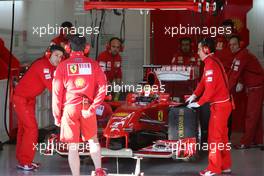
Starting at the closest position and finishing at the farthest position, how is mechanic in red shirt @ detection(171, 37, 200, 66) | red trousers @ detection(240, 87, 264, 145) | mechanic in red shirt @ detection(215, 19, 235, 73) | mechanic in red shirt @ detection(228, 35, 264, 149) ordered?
mechanic in red shirt @ detection(228, 35, 264, 149) < red trousers @ detection(240, 87, 264, 145) < mechanic in red shirt @ detection(215, 19, 235, 73) < mechanic in red shirt @ detection(171, 37, 200, 66)

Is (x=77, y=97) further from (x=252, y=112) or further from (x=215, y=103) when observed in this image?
(x=252, y=112)

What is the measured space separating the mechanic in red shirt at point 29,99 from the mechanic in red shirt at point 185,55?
333 centimetres

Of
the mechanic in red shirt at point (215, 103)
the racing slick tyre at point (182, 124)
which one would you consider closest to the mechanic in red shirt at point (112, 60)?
the racing slick tyre at point (182, 124)

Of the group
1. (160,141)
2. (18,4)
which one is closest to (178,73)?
(160,141)

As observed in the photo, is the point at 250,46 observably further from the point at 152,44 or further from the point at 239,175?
the point at 239,175

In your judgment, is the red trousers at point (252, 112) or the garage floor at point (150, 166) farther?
the red trousers at point (252, 112)

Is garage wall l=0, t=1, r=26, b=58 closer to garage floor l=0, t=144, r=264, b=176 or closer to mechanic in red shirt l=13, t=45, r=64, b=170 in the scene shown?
garage floor l=0, t=144, r=264, b=176

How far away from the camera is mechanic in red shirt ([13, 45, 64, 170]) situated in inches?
342

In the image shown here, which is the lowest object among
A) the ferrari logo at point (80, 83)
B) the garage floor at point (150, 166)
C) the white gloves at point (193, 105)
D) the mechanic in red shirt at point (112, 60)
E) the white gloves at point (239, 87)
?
the garage floor at point (150, 166)

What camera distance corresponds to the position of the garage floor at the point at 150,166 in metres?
8.72

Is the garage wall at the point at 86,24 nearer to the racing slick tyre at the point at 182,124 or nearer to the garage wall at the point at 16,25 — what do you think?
the garage wall at the point at 16,25

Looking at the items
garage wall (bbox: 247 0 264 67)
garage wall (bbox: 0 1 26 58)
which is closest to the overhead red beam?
garage wall (bbox: 0 1 26 58)

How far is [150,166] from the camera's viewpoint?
9172 mm

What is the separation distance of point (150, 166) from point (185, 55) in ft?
9.92
